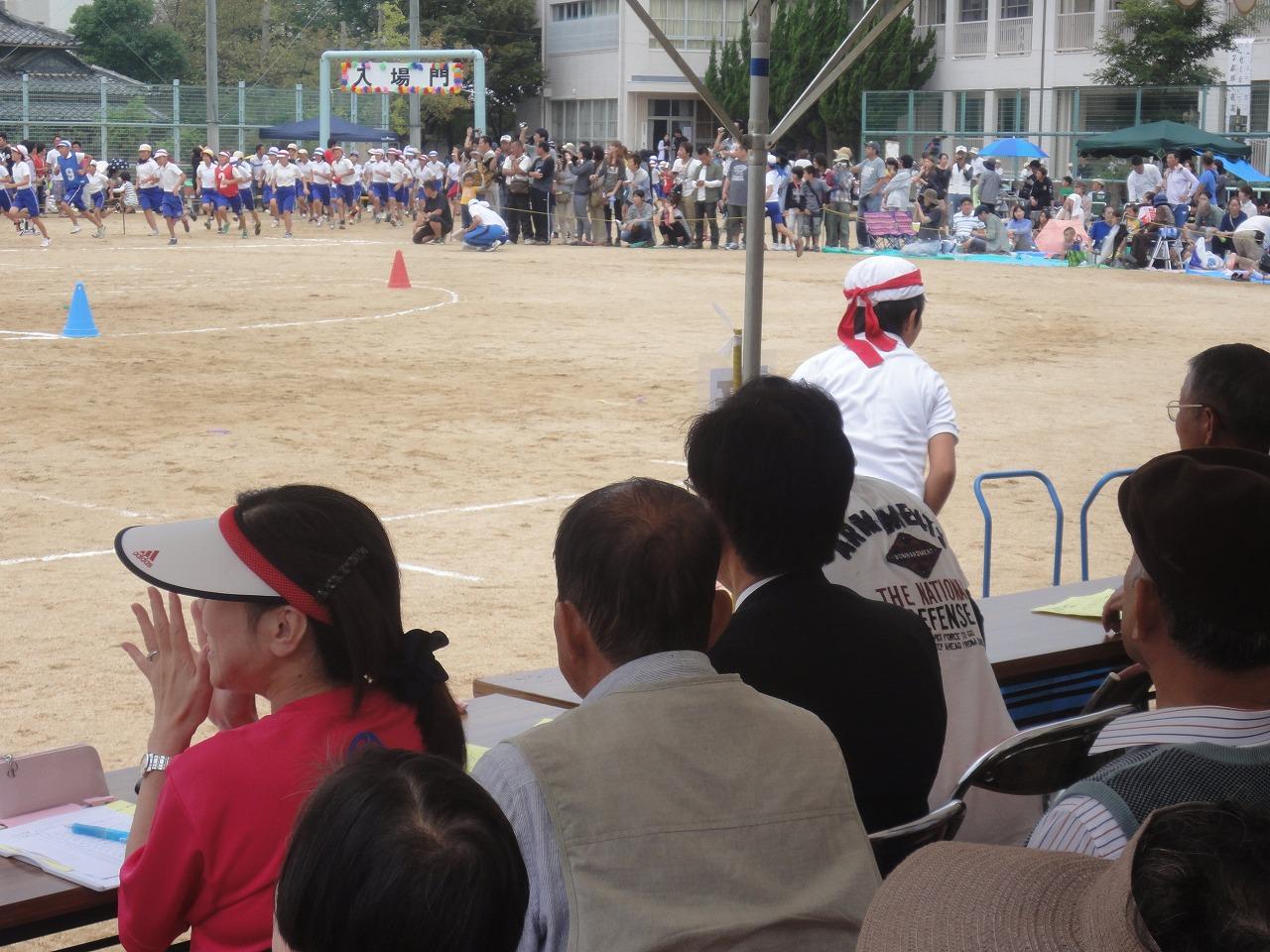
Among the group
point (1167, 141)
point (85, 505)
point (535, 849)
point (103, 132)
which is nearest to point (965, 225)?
point (1167, 141)

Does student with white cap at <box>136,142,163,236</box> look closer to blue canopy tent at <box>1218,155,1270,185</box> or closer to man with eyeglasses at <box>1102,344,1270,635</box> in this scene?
blue canopy tent at <box>1218,155,1270,185</box>

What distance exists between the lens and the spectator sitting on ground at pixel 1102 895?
38.9 inches

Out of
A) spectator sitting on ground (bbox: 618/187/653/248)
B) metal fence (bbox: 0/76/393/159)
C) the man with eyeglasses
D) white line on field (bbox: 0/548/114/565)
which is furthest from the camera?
metal fence (bbox: 0/76/393/159)

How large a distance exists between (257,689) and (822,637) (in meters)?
0.94

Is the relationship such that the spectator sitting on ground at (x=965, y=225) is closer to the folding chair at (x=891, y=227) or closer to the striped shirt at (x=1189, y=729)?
the folding chair at (x=891, y=227)

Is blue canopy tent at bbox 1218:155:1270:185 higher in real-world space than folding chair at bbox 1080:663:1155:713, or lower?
higher

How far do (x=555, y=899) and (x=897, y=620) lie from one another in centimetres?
100

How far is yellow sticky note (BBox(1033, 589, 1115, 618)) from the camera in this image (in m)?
4.57

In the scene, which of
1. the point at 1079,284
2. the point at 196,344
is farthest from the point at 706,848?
the point at 1079,284

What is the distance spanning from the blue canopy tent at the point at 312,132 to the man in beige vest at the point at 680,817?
44918 millimetres

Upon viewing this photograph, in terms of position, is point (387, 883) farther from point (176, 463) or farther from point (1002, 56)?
point (1002, 56)

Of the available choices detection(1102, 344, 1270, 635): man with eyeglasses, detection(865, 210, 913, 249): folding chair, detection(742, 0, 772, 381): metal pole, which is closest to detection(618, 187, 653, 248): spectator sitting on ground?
detection(865, 210, 913, 249): folding chair

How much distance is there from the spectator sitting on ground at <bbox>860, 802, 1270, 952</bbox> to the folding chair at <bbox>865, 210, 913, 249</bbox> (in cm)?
2894

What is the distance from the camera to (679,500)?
2.42m
